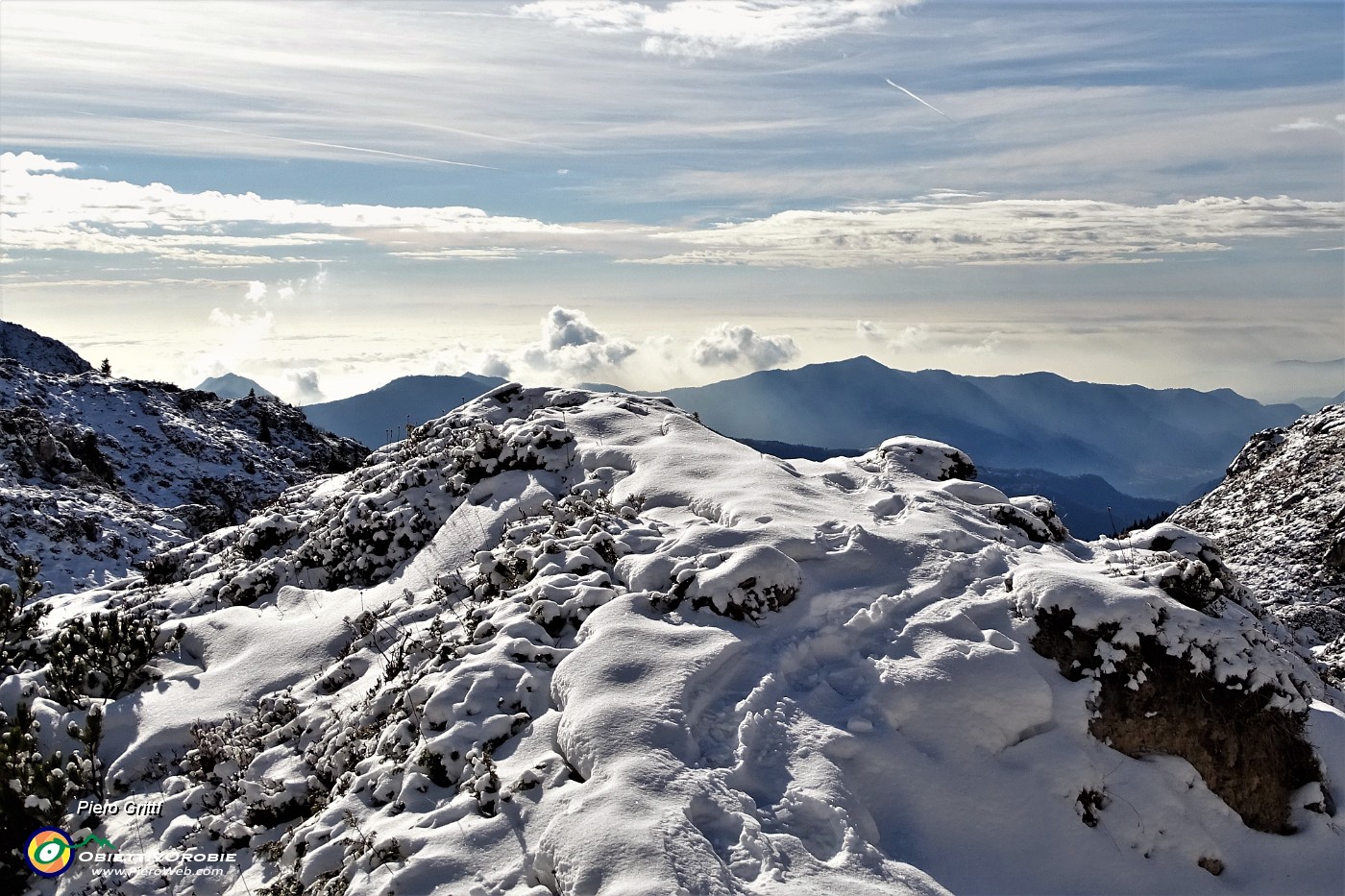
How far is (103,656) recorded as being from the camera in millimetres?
11859

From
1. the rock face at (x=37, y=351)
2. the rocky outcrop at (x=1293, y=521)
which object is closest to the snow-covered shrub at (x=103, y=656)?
the rocky outcrop at (x=1293, y=521)

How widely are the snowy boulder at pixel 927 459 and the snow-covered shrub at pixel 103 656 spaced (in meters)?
12.0

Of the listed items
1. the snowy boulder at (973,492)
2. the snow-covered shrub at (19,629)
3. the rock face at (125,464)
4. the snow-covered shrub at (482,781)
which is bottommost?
the rock face at (125,464)

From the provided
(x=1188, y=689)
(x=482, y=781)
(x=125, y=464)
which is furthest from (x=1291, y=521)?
(x=125, y=464)

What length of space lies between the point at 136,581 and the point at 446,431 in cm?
704

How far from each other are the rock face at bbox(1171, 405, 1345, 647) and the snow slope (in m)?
17.5

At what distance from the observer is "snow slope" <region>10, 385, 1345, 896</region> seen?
22.5 ft

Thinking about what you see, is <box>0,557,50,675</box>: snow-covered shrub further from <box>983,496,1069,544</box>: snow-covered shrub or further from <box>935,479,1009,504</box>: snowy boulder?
<box>983,496,1069,544</box>: snow-covered shrub

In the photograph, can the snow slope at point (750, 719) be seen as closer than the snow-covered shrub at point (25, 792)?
Yes

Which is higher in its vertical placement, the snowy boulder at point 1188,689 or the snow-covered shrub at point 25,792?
the snowy boulder at point 1188,689

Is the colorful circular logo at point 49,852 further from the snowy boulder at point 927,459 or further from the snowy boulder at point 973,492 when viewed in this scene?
the snowy boulder at point 927,459

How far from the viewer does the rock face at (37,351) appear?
228 feet

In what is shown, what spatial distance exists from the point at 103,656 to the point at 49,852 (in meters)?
3.77

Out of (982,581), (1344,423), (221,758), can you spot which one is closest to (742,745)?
(982,581)
